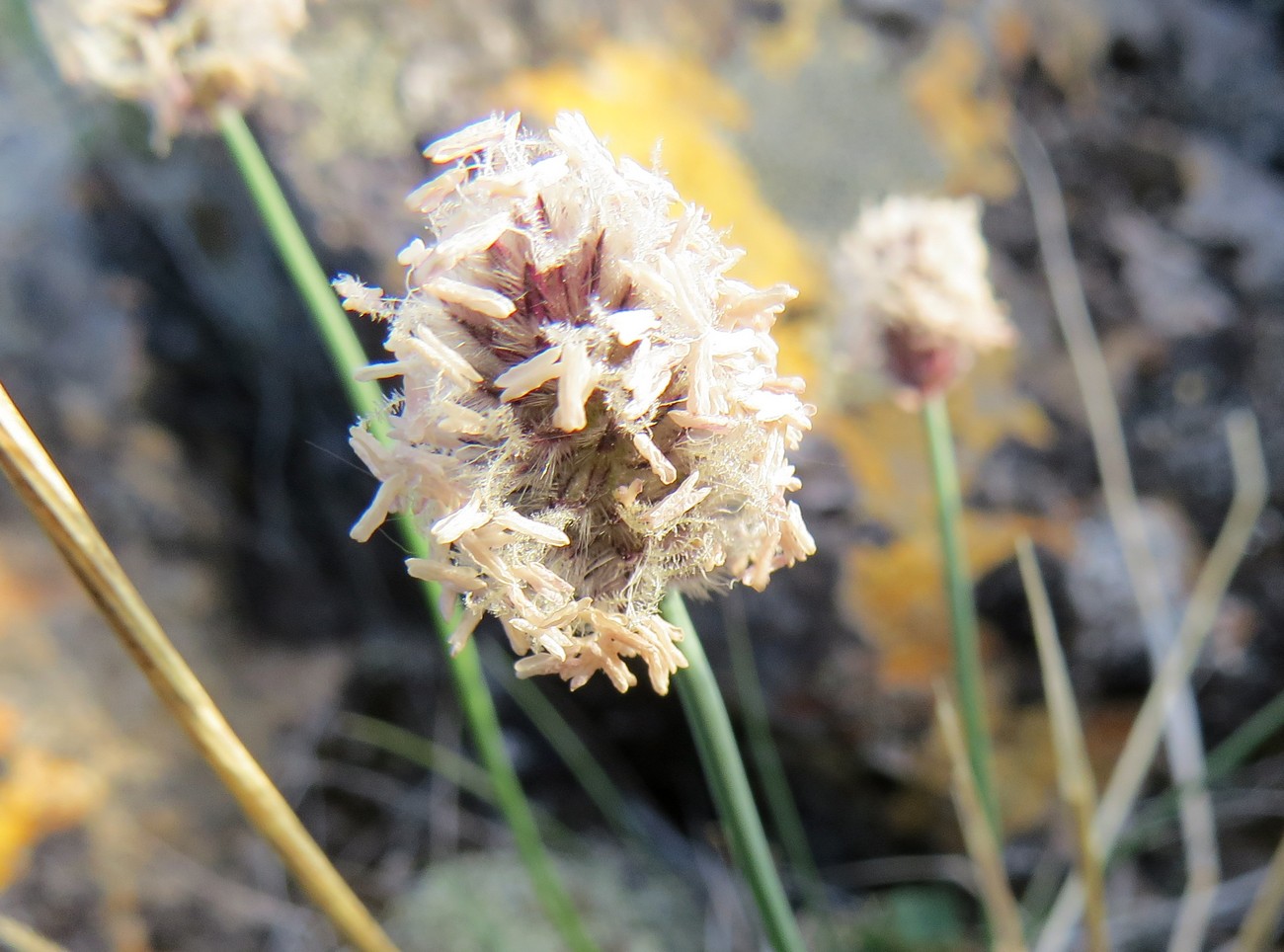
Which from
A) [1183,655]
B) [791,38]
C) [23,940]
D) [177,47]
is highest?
[791,38]

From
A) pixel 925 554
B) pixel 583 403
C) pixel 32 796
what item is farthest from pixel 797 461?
pixel 32 796

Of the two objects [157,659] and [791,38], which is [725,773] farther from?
[791,38]

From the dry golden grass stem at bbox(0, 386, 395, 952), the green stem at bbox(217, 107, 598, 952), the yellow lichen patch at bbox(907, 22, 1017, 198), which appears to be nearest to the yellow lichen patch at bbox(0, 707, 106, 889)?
the green stem at bbox(217, 107, 598, 952)

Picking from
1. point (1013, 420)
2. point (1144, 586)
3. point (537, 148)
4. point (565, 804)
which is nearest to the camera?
point (537, 148)

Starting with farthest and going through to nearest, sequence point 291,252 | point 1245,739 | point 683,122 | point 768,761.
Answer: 1. point 683,122
2. point 768,761
3. point 1245,739
4. point 291,252

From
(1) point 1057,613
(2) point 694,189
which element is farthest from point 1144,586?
(2) point 694,189

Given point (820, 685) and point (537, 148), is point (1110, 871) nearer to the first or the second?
point (820, 685)
